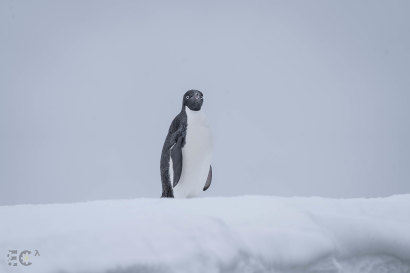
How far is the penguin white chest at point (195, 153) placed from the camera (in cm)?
379

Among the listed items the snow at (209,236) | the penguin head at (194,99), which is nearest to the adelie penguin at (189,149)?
the penguin head at (194,99)

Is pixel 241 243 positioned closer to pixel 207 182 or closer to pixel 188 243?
pixel 188 243

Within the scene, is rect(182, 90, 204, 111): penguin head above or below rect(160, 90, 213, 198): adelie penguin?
above

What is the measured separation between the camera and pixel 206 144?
12.5 feet

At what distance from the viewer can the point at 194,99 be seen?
384 cm

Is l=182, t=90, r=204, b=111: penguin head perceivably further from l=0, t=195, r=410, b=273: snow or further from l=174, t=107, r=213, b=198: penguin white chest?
l=0, t=195, r=410, b=273: snow

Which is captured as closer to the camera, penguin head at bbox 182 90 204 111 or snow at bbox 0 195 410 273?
snow at bbox 0 195 410 273

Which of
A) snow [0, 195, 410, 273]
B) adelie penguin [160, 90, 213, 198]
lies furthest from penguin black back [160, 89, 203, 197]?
snow [0, 195, 410, 273]

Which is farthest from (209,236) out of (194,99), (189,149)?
(194,99)

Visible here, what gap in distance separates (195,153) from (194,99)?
434 millimetres

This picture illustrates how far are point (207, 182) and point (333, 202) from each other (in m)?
2.17

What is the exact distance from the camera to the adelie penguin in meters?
3.79

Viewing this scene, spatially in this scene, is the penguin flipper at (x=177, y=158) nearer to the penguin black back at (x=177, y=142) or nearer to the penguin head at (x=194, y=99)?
the penguin black back at (x=177, y=142)

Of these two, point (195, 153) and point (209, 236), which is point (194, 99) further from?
point (209, 236)
